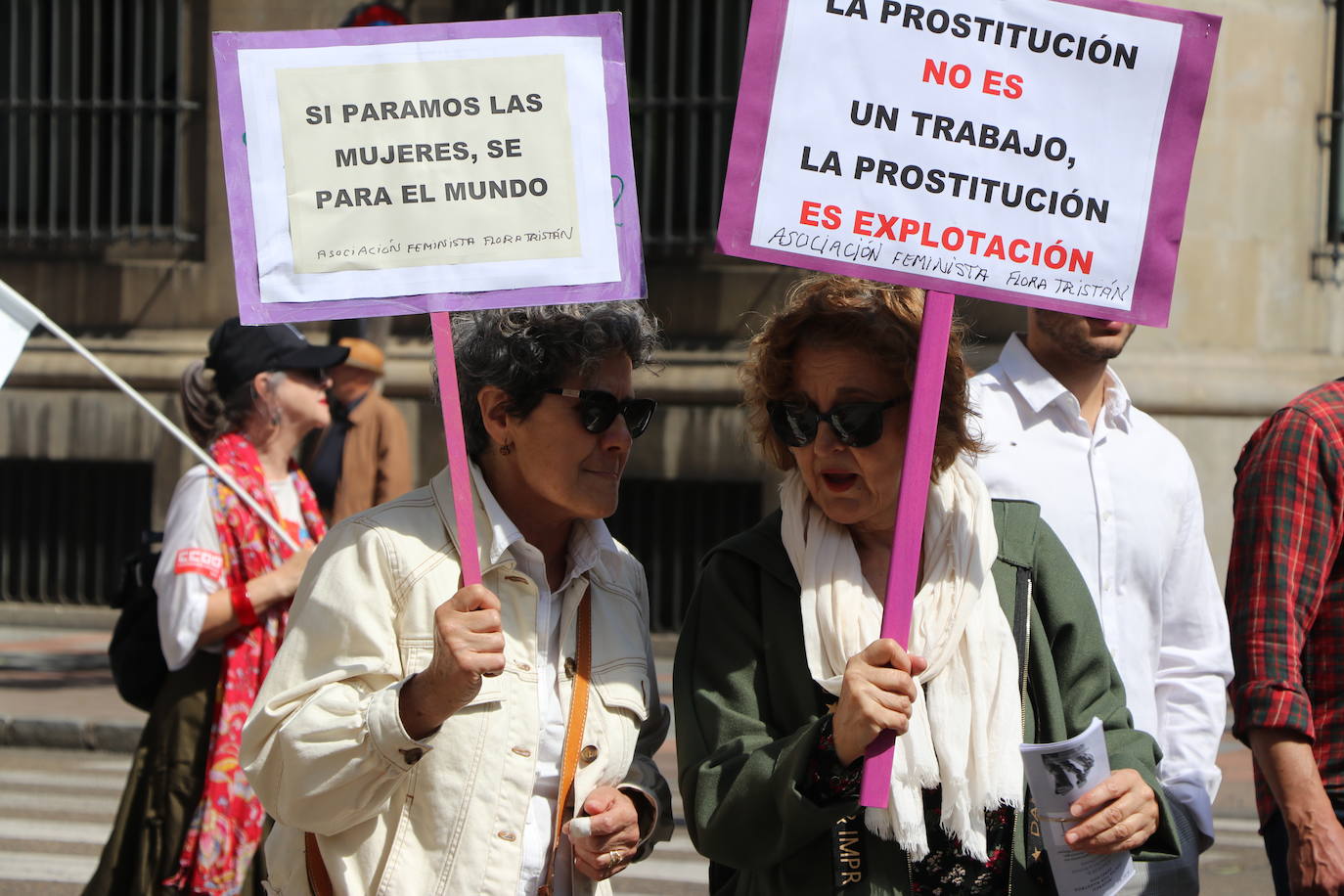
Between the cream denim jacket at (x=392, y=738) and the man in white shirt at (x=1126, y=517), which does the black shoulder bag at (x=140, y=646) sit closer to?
the cream denim jacket at (x=392, y=738)

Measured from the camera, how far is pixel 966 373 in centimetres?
321

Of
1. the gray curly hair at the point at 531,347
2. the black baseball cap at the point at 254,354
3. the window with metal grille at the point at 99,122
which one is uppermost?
the window with metal grille at the point at 99,122

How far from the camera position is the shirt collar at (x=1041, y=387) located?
3.95 metres

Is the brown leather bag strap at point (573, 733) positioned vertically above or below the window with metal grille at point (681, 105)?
below

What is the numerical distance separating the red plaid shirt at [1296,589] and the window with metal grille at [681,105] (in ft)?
32.8

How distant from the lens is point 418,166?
3.04 meters

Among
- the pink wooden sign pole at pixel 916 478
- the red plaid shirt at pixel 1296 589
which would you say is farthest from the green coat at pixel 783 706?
the red plaid shirt at pixel 1296 589

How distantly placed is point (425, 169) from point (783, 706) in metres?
1.08

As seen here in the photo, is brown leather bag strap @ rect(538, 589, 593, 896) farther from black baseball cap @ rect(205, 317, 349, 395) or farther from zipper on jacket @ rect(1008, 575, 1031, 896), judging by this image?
black baseball cap @ rect(205, 317, 349, 395)

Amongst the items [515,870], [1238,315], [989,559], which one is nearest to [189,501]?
[515,870]

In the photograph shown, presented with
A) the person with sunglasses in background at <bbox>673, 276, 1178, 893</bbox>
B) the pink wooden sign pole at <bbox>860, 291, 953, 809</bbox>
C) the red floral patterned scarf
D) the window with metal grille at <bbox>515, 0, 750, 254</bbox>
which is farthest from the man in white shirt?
the window with metal grille at <bbox>515, 0, 750, 254</bbox>

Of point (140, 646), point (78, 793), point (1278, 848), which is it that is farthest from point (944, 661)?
point (78, 793)

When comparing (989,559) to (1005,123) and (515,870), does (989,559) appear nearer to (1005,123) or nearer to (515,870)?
(1005,123)

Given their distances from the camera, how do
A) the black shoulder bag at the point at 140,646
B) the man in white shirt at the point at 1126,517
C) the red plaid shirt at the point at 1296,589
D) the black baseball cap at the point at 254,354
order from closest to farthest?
the red plaid shirt at the point at 1296,589 < the man in white shirt at the point at 1126,517 < the black shoulder bag at the point at 140,646 < the black baseball cap at the point at 254,354
